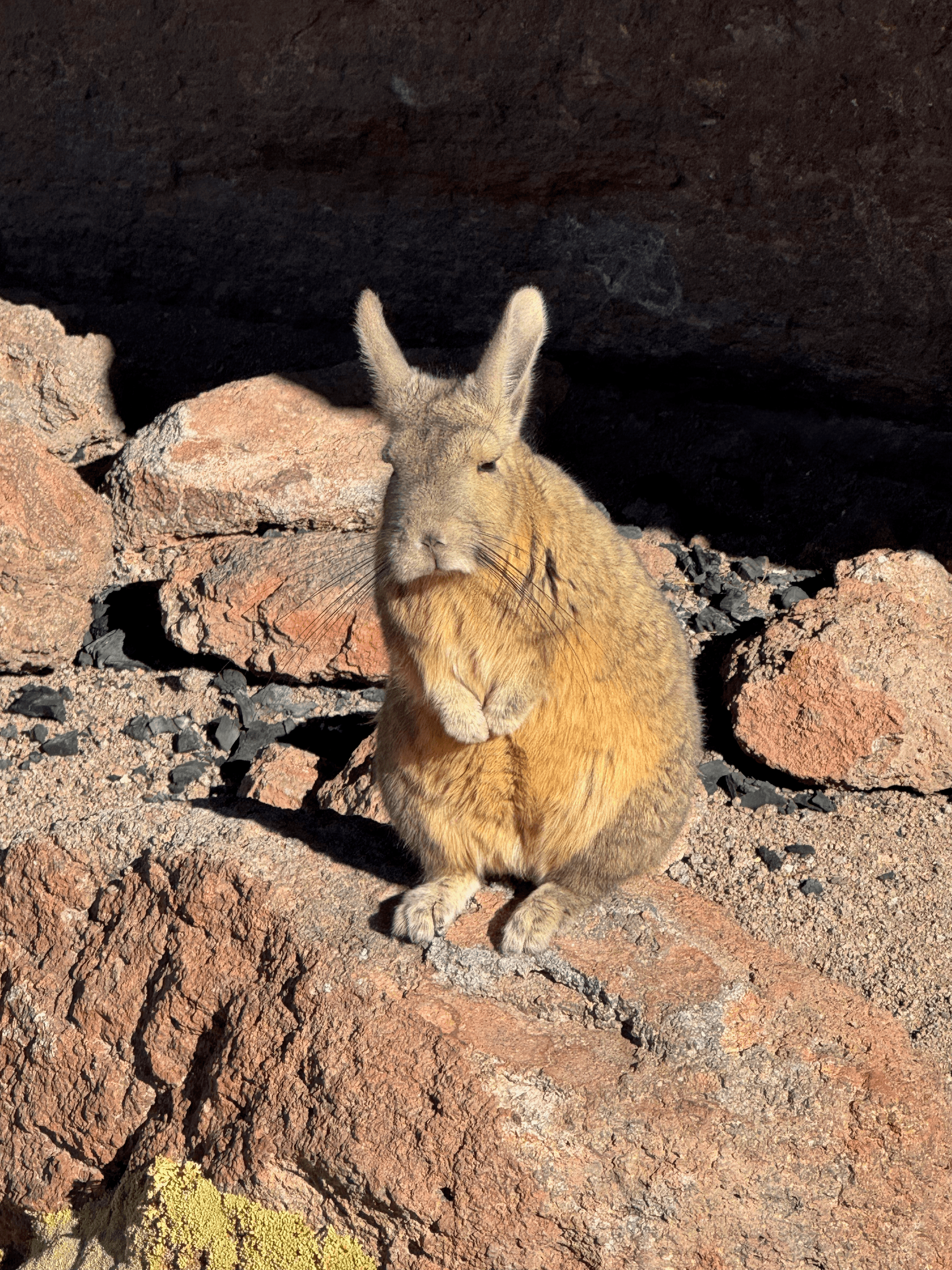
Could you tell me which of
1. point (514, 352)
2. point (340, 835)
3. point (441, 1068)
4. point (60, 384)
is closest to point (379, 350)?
point (514, 352)

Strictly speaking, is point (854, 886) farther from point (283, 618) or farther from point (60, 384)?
point (60, 384)

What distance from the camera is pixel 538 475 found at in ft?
15.5

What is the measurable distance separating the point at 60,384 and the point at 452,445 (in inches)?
211

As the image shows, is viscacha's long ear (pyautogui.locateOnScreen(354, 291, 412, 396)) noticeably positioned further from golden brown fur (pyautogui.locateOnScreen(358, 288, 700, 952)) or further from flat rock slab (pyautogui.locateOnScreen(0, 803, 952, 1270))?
flat rock slab (pyautogui.locateOnScreen(0, 803, 952, 1270))

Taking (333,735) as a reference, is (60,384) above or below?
above

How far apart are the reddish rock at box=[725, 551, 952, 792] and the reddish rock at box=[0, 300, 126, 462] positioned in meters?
4.81

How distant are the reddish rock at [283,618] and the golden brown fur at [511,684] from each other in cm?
210

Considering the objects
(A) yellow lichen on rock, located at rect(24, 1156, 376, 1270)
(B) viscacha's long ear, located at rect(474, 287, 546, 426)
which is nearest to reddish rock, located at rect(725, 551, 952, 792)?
(B) viscacha's long ear, located at rect(474, 287, 546, 426)

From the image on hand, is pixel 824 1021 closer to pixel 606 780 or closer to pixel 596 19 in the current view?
pixel 606 780

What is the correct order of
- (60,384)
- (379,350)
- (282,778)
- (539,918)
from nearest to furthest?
(539,918) < (379,350) < (282,778) < (60,384)

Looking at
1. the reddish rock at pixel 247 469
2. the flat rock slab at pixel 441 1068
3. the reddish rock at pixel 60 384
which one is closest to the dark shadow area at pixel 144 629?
the reddish rock at pixel 247 469

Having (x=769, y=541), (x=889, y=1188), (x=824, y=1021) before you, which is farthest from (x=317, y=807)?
(x=769, y=541)

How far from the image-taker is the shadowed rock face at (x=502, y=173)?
288 inches

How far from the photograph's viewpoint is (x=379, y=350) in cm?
450
